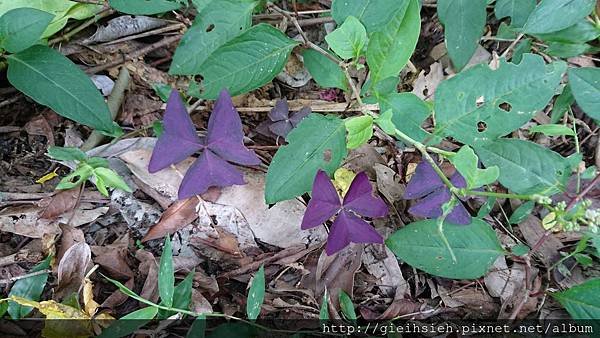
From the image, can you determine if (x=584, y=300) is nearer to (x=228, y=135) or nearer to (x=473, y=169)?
(x=473, y=169)

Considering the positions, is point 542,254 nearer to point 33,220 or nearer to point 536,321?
point 536,321

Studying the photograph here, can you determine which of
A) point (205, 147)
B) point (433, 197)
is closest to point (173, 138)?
point (205, 147)

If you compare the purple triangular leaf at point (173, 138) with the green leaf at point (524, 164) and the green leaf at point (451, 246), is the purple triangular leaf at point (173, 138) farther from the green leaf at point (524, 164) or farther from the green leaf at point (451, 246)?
the green leaf at point (524, 164)

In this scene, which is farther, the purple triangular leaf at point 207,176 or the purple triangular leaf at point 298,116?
the purple triangular leaf at point 298,116

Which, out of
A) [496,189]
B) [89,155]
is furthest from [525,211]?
[89,155]

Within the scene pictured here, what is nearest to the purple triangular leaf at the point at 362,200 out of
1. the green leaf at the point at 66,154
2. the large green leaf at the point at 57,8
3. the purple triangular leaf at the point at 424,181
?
the purple triangular leaf at the point at 424,181

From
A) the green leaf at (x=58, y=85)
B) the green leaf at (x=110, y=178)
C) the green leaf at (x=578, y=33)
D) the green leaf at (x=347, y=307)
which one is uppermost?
the green leaf at (x=578, y=33)
